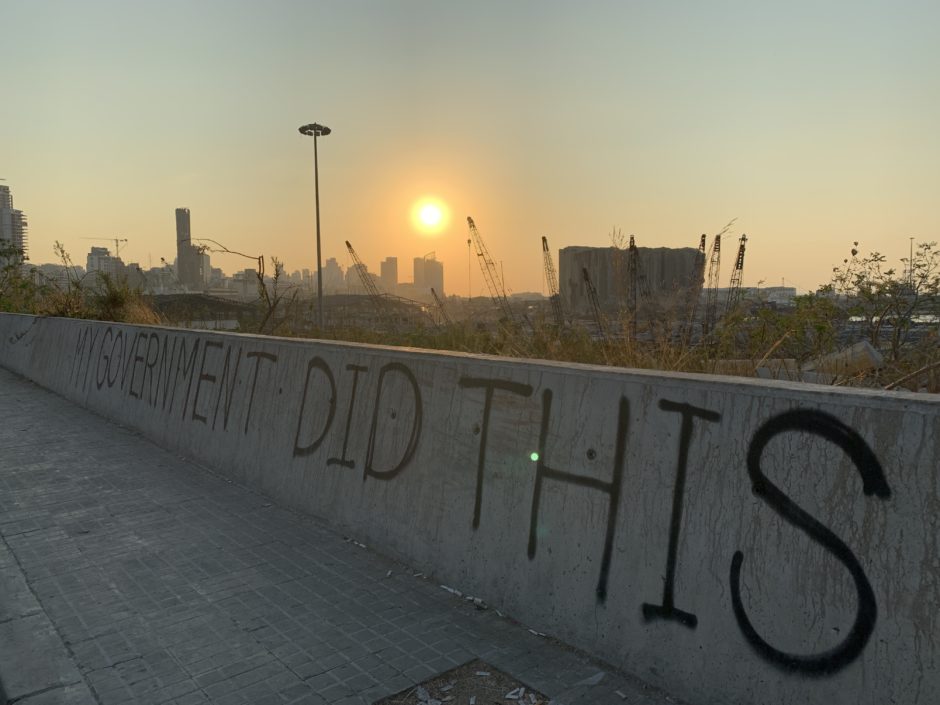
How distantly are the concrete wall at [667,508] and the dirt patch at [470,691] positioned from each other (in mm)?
450

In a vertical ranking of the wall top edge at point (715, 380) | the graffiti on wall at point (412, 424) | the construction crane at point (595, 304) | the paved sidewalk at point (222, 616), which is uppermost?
the construction crane at point (595, 304)

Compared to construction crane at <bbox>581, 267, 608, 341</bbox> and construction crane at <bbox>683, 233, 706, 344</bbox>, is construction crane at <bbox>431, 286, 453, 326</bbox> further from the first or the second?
construction crane at <bbox>683, 233, 706, 344</bbox>

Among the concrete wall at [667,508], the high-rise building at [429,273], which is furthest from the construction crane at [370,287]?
the concrete wall at [667,508]

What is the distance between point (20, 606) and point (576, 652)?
10.4ft

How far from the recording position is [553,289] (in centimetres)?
936

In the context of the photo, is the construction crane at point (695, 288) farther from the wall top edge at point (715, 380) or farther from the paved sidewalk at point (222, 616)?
the paved sidewalk at point (222, 616)

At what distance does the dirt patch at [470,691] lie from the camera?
2961 millimetres

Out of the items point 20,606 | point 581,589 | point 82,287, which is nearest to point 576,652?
point 581,589

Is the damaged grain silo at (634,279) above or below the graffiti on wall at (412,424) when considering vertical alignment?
above

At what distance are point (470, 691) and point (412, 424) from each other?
1.90 meters

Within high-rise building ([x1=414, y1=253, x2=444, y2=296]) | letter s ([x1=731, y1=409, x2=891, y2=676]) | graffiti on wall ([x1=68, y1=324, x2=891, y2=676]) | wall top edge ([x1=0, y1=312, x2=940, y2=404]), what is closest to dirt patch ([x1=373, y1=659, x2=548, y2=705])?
graffiti on wall ([x1=68, y1=324, x2=891, y2=676])

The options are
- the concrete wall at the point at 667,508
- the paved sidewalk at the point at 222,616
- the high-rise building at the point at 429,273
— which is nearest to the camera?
the concrete wall at the point at 667,508

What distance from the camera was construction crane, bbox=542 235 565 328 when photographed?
288 inches

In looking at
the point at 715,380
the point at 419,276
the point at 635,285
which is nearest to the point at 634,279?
the point at 635,285
